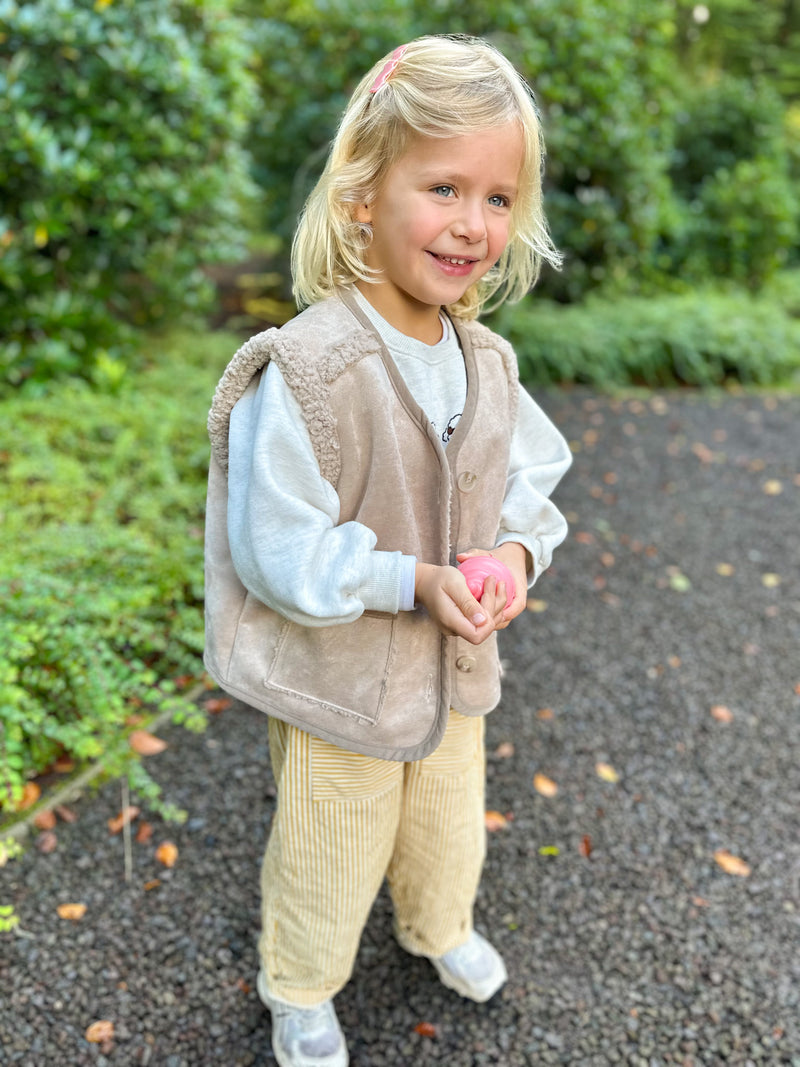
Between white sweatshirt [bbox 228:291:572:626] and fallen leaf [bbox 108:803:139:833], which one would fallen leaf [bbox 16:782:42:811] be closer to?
fallen leaf [bbox 108:803:139:833]

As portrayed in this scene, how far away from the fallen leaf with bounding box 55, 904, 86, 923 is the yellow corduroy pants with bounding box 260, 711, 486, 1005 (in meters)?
0.59

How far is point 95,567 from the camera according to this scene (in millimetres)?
2969

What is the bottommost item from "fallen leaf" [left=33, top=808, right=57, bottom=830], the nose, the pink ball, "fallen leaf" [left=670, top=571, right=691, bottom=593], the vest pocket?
→ "fallen leaf" [left=670, top=571, right=691, bottom=593]

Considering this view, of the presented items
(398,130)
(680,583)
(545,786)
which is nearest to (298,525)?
(398,130)

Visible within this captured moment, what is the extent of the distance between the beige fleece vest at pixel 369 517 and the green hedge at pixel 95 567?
0.88 meters

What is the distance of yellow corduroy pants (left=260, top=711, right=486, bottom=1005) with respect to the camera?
157 centimetres

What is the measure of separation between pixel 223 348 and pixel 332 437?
4535mm

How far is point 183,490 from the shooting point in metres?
3.58

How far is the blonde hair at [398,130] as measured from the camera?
49.7 inches

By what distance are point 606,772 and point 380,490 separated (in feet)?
5.70

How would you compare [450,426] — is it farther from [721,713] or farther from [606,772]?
[721,713]

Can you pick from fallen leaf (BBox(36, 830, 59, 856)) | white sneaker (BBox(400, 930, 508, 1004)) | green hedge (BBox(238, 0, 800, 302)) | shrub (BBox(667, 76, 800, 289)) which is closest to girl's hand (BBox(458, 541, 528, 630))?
white sneaker (BBox(400, 930, 508, 1004))

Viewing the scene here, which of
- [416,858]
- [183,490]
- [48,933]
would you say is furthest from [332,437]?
[183,490]

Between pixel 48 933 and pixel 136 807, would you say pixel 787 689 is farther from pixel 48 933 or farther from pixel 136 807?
pixel 48 933
